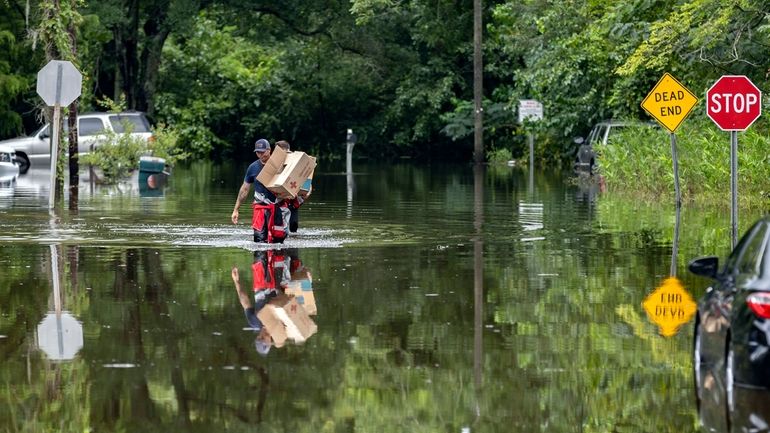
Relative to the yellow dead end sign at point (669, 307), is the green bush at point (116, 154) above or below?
above

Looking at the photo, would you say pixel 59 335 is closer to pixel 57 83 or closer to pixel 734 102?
pixel 734 102

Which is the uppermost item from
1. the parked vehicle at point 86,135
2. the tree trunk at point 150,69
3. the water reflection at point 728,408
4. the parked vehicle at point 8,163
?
the tree trunk at point 150,69

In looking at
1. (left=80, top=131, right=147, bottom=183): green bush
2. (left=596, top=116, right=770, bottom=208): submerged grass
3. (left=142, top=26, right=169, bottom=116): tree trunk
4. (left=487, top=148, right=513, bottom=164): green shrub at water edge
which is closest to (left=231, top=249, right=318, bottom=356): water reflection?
(left=596, top=116, right=770, bottom=208): submerged grass

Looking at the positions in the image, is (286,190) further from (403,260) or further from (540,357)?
(540,357)

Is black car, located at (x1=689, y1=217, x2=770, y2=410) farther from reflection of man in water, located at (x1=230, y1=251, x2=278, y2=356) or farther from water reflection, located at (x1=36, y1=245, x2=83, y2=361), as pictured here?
water reflection, located at (x1=36, y1=245, x2=83, y2=361)

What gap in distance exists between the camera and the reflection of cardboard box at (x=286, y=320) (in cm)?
1224

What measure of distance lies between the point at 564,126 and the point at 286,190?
3217cm

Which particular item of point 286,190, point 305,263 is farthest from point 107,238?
point 305,263

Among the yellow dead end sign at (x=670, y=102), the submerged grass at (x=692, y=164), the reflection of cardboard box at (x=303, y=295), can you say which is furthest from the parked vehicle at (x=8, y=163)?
the reflection of cardboard box at (x=303, y=295)

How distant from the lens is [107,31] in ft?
185

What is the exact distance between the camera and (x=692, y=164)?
30.6 metres

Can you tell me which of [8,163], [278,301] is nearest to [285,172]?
[278,301]

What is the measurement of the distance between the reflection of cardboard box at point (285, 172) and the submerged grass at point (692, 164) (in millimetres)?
8699

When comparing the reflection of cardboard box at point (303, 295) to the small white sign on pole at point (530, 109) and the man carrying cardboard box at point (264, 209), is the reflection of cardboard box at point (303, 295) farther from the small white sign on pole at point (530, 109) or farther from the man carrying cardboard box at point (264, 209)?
the small white sign on pole at point (530, 109)
